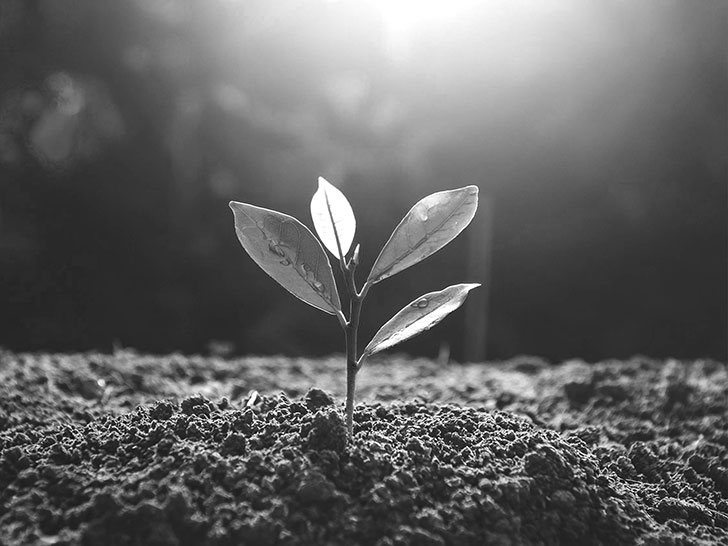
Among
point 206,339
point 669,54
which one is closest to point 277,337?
point 206,339

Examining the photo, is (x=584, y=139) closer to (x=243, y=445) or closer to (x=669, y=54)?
(x=669, y=54)

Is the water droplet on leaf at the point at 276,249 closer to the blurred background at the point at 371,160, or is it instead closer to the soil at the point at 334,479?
the soil at the point at 334,479

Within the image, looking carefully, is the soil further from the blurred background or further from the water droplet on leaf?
the blurred background

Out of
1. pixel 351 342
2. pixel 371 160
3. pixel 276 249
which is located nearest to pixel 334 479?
pixel 351 342

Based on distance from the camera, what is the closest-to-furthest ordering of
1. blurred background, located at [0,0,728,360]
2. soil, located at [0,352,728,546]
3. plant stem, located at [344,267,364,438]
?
soil, located at [0,352,728,546], plant stem, located at [344,267,364,438], blurred background, located at [0,0,728,360]

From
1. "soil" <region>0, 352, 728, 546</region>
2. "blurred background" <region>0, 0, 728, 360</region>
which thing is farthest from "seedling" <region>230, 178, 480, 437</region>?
"blurred background" <region>0, 0, 728, 360</region>

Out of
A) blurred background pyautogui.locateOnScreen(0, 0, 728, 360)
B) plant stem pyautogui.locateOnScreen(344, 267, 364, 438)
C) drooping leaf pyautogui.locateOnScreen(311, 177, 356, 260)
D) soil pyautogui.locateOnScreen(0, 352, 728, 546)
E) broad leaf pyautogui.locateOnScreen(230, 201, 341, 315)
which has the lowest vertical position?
soil pyautogui.locateOnScreen(0, 352, 728, 546)

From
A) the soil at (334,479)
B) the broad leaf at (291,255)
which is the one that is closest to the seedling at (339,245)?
the broad leaf at (291,255)
